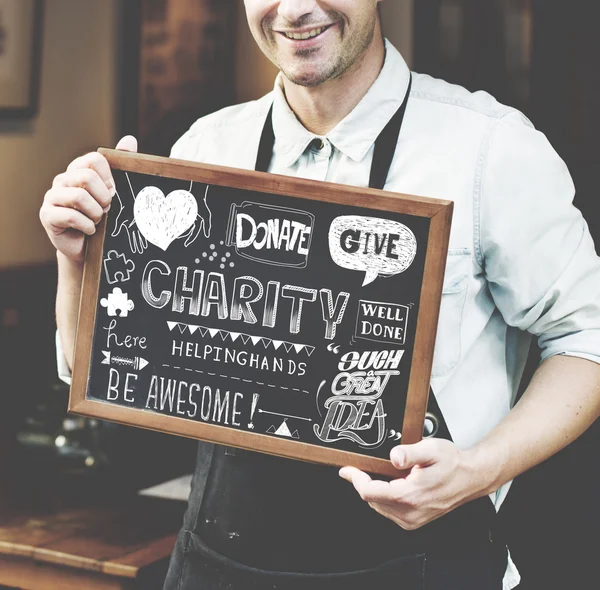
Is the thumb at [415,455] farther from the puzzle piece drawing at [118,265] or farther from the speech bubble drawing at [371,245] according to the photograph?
the puzzle piece drawing at [118,265]

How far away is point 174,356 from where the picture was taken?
1533 millimetres

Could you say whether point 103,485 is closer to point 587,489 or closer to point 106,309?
point 106,309

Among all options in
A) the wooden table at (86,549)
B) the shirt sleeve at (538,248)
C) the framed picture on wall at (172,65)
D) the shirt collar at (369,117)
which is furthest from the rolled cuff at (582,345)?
the framed picture on wall at (172,65)

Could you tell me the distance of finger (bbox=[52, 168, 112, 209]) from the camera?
4.85ft

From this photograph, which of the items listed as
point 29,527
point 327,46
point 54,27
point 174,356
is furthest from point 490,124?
point 54,27

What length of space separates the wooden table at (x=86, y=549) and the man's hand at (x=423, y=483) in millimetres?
792

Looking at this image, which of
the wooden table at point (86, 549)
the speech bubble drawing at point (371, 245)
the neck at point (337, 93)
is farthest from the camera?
the wooden table at point (86, 549)

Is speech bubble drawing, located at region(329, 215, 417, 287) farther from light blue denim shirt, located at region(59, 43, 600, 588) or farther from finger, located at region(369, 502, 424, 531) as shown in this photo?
finger, located at region(369, 502, 424, 531)

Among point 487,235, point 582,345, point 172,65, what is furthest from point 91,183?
point 172,65

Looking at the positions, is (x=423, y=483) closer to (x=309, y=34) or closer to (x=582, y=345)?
(x=582, y=345)

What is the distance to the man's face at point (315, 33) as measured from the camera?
1512 mm

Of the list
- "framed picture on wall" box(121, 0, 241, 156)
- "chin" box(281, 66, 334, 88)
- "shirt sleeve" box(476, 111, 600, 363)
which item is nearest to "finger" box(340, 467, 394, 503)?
"shirt sleeve" box(476, 111, 600, 363)

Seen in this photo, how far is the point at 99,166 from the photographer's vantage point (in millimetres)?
1490

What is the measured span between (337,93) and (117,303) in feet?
1.65
